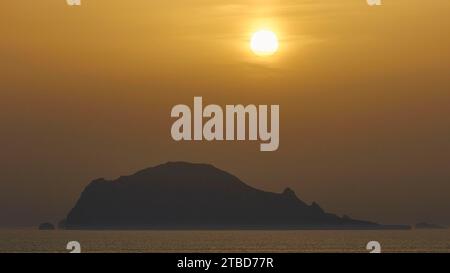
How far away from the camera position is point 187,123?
2727 centimetres

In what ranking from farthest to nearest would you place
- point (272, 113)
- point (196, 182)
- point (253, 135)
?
point (196, 182), point (272, 113), point (253, 135)
